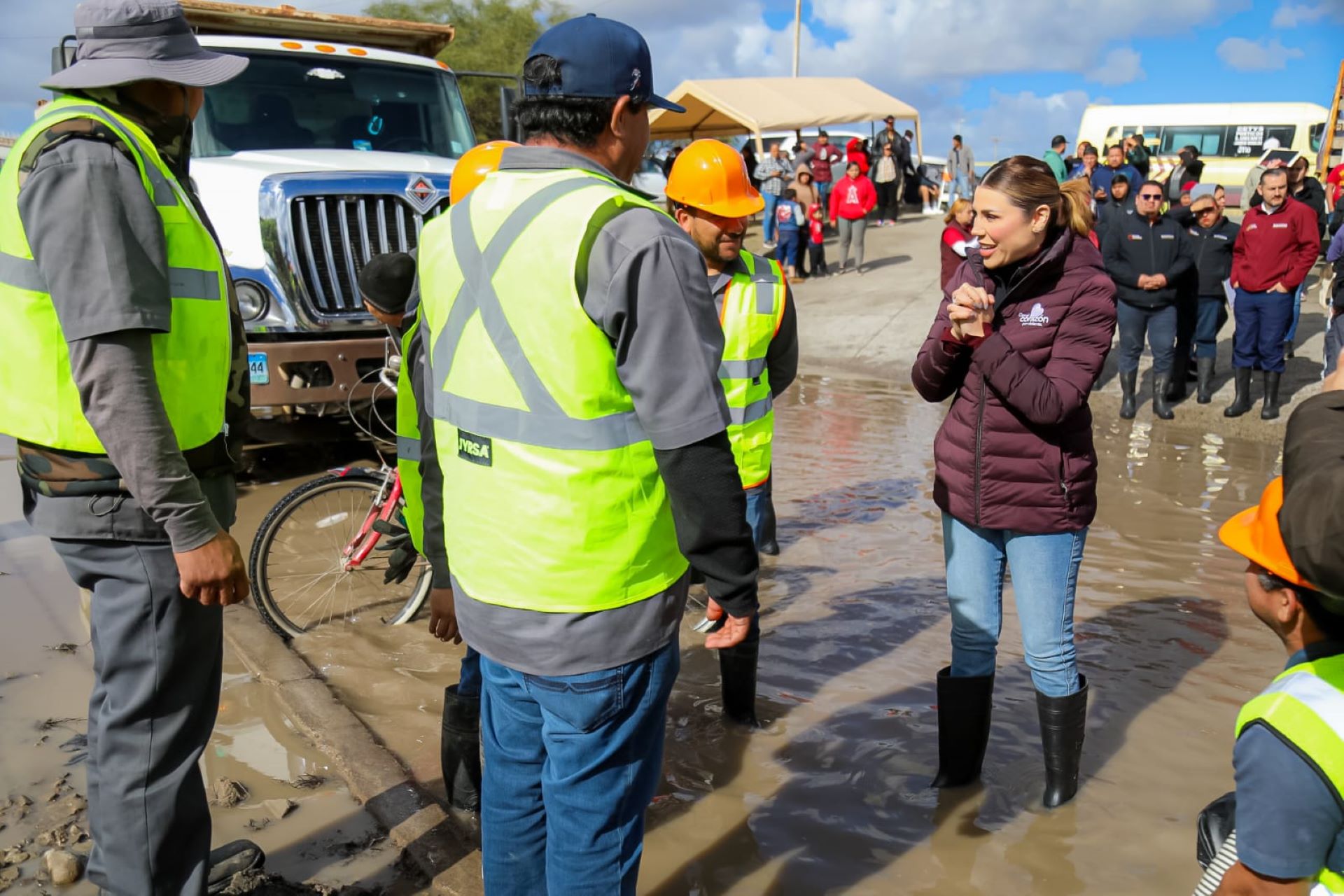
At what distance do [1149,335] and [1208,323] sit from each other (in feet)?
2.26

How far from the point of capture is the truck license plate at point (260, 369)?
6828mm

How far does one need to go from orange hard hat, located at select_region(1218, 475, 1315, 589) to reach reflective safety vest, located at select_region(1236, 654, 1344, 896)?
13 centimetres

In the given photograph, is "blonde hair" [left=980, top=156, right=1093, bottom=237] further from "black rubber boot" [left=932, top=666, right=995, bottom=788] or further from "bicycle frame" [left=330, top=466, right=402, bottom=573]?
"bicycle frame" [left=330, top=466, right=402, bottom=573]

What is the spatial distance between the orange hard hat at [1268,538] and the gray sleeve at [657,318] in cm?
88

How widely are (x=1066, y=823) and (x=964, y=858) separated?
0.44 metres

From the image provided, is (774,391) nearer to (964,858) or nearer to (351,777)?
(964,858)

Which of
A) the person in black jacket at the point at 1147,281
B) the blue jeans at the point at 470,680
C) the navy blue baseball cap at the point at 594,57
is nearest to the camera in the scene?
the navy blue baseball cap at the point at 594,57

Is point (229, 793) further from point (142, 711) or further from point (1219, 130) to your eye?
point (1219, 130)

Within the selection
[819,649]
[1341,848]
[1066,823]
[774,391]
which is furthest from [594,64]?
[819,649]

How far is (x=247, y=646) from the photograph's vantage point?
15.8 ft

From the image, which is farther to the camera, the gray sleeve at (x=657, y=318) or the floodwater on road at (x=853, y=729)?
the floodwater on road at (x=853, y=729)

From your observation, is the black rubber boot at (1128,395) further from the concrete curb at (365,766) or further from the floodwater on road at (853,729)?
the concrete curb at (365,766)

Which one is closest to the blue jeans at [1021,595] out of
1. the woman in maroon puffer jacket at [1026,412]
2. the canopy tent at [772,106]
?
the woman in maroon puffer jacket at [1026,412]

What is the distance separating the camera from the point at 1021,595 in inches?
133
